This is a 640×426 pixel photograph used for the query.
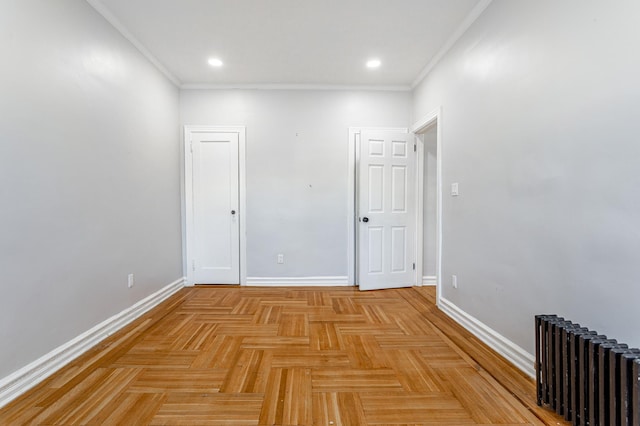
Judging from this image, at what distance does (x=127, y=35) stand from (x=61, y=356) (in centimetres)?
268

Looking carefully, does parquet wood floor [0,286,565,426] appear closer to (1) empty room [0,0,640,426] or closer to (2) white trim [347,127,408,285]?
(1) empty room [0,0,640,426]

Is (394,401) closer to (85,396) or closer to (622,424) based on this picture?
(622,424)

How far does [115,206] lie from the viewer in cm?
243

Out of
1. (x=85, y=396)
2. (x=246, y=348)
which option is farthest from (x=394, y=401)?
(x=85, y=396)

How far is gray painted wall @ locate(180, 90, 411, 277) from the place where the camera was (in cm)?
369

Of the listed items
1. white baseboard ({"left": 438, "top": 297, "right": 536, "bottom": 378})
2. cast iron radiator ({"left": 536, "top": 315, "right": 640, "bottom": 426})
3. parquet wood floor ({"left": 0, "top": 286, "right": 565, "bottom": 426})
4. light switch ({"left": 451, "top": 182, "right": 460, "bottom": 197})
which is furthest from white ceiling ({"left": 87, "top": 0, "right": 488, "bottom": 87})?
parquet wood floor ({"left": 0, "top": 286, "right": 565, "bottom": 426})

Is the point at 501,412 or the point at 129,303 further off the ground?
the point at 129,303

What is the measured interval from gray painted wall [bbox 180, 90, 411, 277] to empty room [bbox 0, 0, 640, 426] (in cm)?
3

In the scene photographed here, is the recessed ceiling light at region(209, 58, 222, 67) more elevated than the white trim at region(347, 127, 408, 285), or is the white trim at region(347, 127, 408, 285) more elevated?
the recessed ceiling light at region(209, 58, 222, 67)

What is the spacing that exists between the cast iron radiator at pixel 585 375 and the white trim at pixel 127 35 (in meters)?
3.68

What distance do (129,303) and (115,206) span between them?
91 centimetres

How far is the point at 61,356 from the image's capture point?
6.07ft

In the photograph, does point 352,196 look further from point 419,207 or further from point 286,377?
point 286,377

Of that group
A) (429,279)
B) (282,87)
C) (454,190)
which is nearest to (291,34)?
(282,87)
